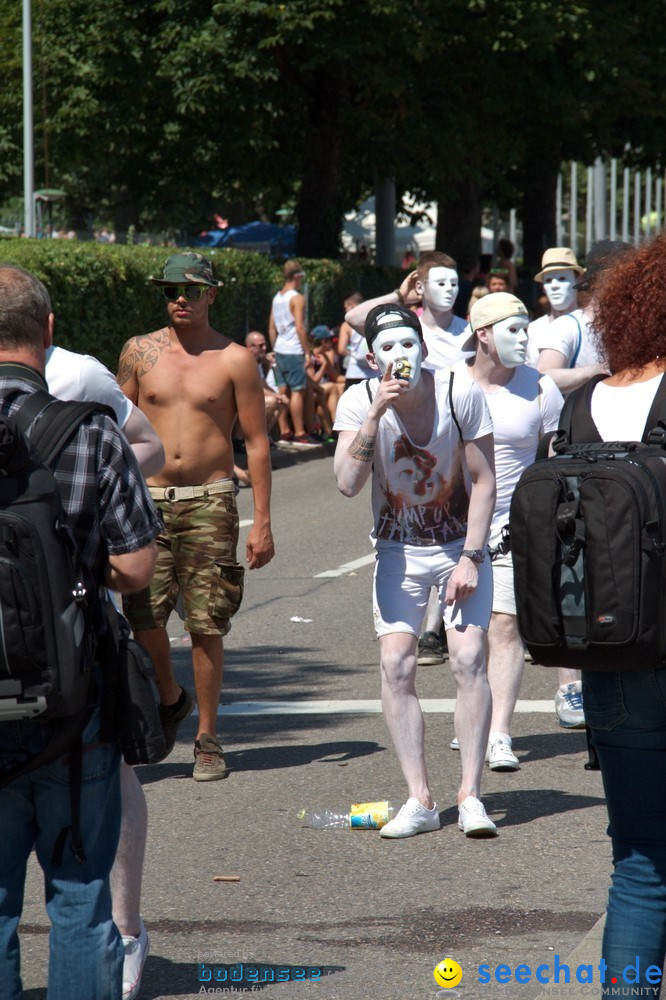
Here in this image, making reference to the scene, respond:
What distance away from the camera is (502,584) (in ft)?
21.4

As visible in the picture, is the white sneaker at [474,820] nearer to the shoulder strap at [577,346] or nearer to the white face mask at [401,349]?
the white face mask at [401,349]

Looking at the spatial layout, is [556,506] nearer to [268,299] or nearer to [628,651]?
[628,651]

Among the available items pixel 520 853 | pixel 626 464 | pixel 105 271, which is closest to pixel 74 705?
pixel 626 464

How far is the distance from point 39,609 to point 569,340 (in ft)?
17.0

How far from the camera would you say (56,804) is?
3.11 metres

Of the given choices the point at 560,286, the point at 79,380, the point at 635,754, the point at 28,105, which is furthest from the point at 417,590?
the point at 28,105

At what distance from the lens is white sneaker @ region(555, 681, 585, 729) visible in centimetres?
700

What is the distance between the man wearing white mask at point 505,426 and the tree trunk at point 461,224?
2931 centimetres

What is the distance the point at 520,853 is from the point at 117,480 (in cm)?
260

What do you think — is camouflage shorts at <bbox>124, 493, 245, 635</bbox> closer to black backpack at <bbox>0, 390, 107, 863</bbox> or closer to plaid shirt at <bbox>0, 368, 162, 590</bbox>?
plaid shirt at <bbox>0, 368, 162, 590</bbox>

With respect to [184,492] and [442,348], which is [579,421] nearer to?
[184,492]

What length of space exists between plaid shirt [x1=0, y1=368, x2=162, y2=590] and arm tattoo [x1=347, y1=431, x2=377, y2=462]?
2133 mm

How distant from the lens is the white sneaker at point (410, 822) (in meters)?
5.43

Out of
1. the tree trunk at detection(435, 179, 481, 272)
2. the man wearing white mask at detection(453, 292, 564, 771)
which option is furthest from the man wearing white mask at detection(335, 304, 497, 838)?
the tree trunk at detection(435, 179, 481, 272)
